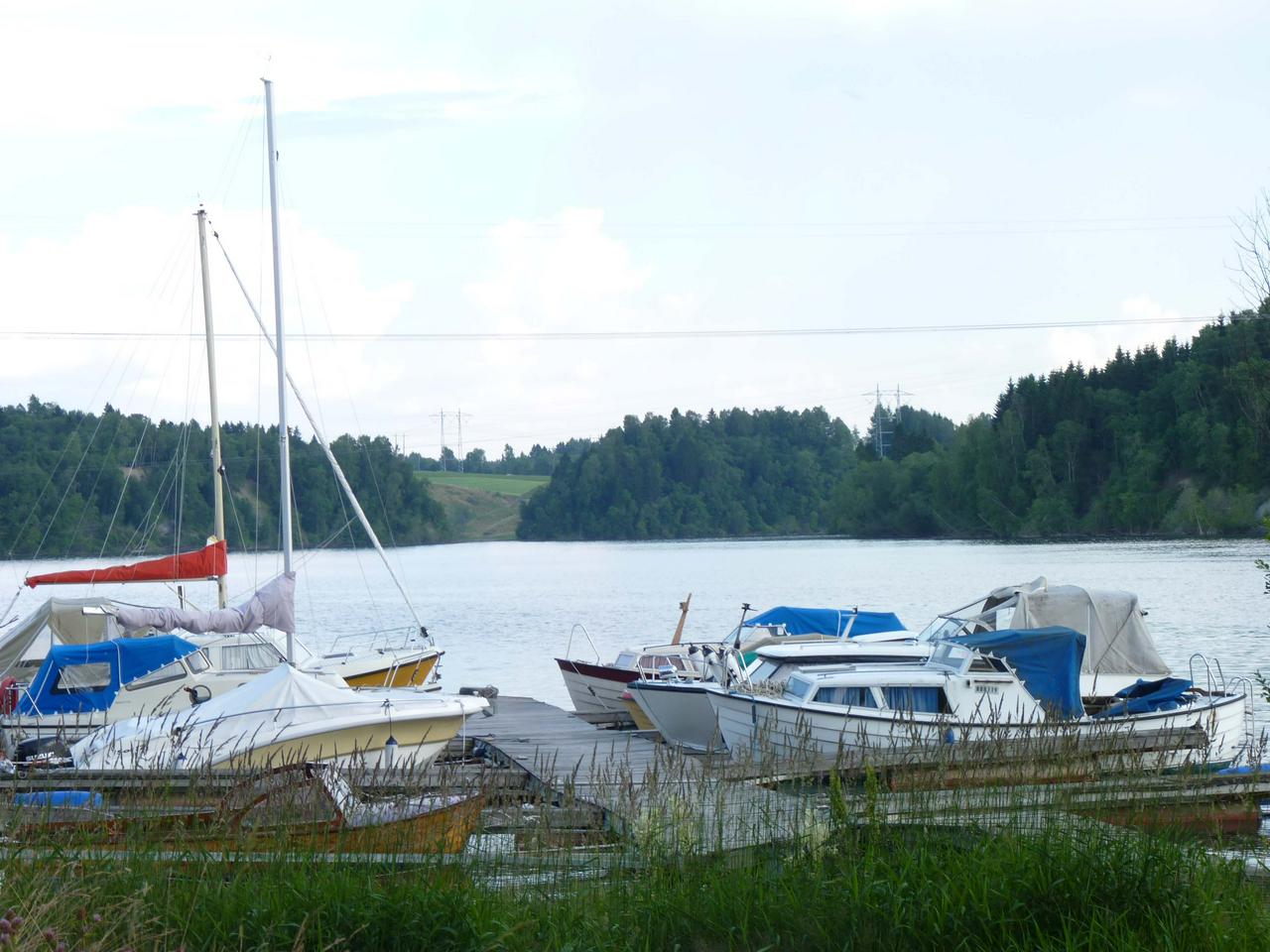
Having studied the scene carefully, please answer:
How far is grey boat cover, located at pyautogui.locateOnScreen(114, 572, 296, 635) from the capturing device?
2458cm

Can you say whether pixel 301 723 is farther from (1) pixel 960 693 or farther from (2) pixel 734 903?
(2) pixel 734 903

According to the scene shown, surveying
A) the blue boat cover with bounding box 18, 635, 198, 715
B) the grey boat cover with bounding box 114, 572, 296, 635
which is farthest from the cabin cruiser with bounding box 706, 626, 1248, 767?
the grey boat cover with bounding box 114, 572, 296, 635

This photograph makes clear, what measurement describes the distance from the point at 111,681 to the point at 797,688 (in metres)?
10.5

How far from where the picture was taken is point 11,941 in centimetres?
477

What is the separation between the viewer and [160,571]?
87.2 ft

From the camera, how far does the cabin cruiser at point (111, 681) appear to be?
64.3 feet

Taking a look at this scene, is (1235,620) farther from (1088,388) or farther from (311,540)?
(1088,388)

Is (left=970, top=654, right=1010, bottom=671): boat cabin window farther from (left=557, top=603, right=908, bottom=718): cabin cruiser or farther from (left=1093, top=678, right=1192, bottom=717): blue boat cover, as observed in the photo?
(left=557, top=603, right=908, bottom=718): cabin cruiser

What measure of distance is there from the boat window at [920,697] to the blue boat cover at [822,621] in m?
9.81

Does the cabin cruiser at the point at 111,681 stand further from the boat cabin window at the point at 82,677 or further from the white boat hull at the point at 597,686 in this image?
the white boat hull at the point at 597,686

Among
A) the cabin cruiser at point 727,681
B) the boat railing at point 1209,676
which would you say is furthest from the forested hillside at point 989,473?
the cabin cruiser at point 727,681

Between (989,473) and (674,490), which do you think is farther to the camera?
(674,490)

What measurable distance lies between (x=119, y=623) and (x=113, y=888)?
19.5 metres

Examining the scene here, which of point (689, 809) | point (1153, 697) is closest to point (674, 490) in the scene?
point (1153, 697)
